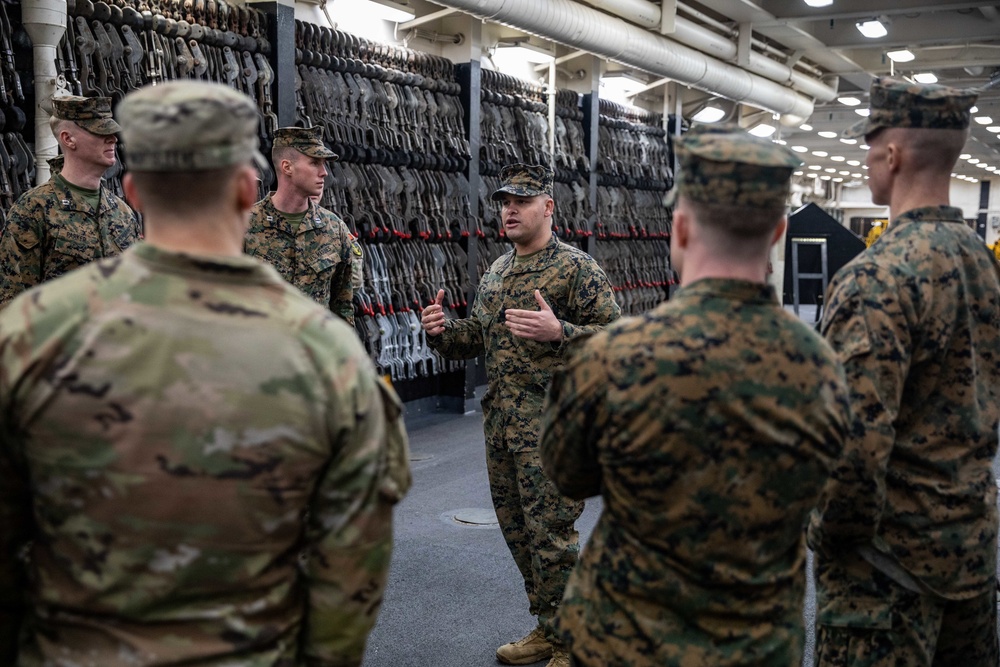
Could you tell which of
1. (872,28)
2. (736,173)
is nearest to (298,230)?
(736,173)

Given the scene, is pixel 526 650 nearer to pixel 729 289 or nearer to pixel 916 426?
pixel 916 426

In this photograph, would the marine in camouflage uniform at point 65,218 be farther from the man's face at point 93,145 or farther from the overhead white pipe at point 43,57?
the overhead white pipe at point 43,57

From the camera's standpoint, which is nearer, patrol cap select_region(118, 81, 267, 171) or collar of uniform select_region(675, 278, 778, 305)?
patrol cap select_region(118, 81, 267, 171)

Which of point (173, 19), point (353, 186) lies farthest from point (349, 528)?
point (353, 186)

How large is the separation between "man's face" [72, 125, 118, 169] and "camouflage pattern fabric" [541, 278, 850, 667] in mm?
3125

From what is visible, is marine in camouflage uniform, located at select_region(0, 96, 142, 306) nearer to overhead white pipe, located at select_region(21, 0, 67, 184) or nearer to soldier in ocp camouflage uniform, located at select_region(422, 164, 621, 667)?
overhead white pipe, located at select_region(21, 0, 67, 184)

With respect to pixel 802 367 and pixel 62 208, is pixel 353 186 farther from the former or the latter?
pixel 802 367

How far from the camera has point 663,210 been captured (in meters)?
12.9

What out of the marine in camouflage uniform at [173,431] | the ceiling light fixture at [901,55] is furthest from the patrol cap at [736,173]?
the ceiling light fixture at [901,55]

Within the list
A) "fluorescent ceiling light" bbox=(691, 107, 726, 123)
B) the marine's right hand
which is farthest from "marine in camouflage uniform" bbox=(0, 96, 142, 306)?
"fluorescent ceiling light" bbox=(691, 107, 726, 123)

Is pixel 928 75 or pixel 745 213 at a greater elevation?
pixel 928 75

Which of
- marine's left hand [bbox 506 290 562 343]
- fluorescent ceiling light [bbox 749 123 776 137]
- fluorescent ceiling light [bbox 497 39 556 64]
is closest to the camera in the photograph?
marine's left hand [bbox 506 290 562 343]

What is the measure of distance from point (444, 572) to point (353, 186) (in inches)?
141

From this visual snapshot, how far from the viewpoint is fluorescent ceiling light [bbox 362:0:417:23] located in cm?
796
